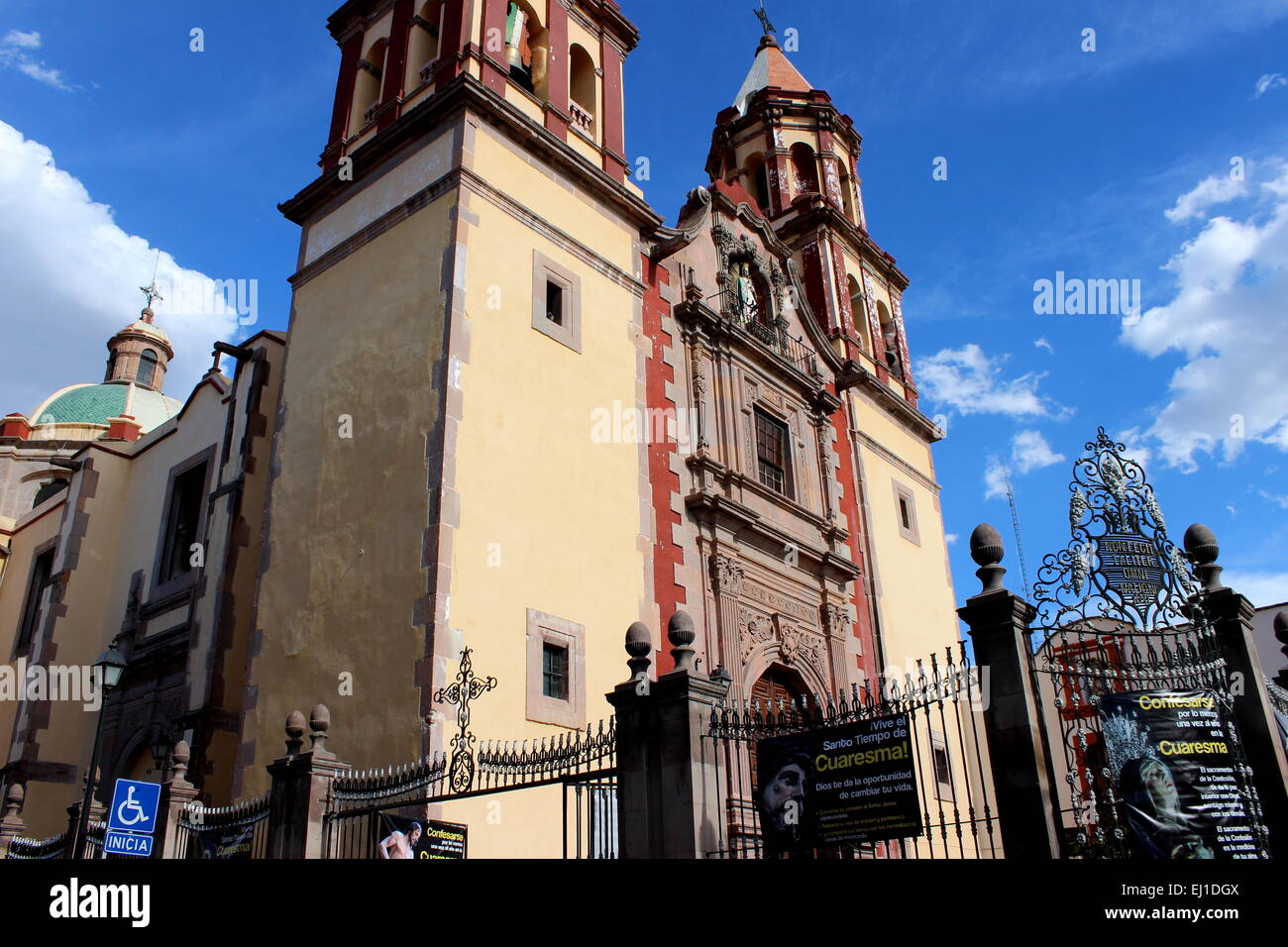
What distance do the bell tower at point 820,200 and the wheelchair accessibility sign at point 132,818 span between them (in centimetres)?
1744

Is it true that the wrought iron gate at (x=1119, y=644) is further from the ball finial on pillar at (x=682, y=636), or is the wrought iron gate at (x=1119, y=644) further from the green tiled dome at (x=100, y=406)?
the green tiled dome at (x=100, y=406)

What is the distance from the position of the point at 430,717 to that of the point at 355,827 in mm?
1422

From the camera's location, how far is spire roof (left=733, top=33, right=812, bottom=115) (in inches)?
1134

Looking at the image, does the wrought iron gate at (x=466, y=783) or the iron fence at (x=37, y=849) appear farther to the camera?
the iron fence at (x=37, y=849)

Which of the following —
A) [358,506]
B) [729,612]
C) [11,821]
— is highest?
[358,506]

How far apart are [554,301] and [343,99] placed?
22.7ft

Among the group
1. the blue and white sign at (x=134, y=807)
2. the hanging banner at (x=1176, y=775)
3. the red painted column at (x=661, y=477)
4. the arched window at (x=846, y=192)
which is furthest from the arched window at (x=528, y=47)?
the hanging banner at (x=1176, y=775)

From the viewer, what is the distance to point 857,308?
26609 mm

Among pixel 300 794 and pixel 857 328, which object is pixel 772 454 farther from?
pixel 300 794

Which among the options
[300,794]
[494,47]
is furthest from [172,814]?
[494,47]

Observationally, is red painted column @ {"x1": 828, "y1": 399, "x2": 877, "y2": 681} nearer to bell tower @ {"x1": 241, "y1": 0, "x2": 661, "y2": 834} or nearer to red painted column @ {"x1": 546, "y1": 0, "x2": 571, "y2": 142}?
bell tower @ {"x1": 241, "y1": 0, "x2": 661, "y2": 834}

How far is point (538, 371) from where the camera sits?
1570 centimetres

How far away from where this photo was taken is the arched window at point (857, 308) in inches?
1026
